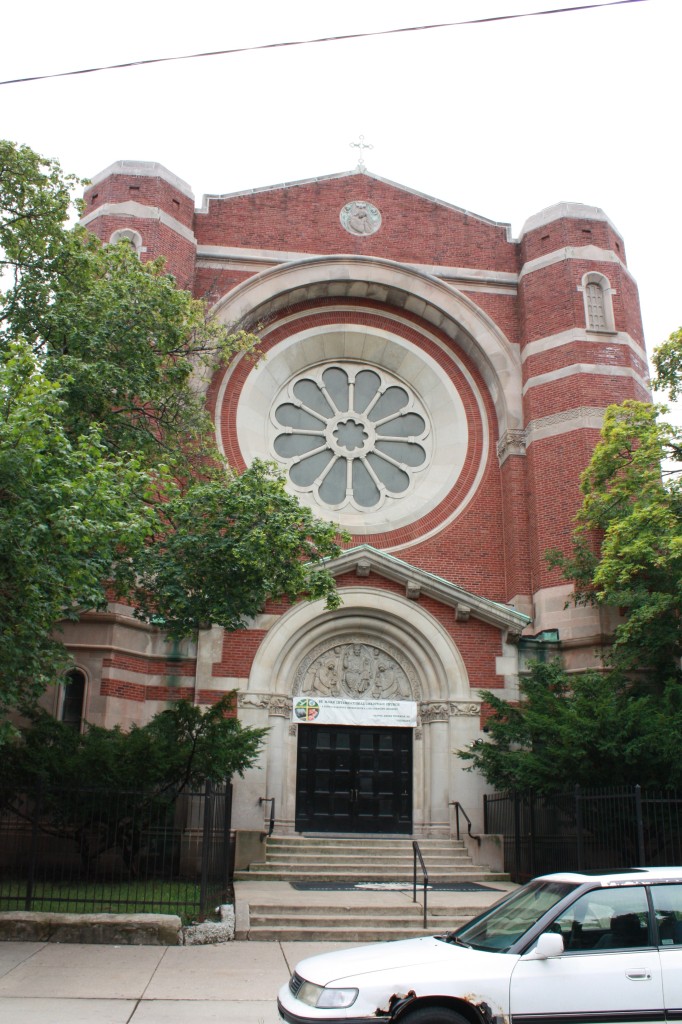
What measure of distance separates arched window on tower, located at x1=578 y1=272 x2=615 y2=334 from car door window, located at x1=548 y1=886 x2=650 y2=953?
51.7 ft

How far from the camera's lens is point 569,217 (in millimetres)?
20969

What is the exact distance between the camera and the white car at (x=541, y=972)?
18.1 ft

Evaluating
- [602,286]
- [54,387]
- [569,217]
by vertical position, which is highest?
[569,217]

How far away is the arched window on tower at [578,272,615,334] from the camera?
2022 cm

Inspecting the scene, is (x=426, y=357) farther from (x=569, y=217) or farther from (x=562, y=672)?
(x=562, y=672)

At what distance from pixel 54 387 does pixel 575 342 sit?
1304 centimetres

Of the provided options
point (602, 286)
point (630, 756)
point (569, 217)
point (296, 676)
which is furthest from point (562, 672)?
point (569, 217)

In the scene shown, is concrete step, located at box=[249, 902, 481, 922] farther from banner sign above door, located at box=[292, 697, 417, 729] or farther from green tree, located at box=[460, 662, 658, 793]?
banner sign above door, located at box=[292, 697, 417, 729]

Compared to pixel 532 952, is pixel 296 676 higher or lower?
higher

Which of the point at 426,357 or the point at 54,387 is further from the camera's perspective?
the point at 426,357

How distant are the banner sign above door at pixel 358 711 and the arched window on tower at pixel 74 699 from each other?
3869mm

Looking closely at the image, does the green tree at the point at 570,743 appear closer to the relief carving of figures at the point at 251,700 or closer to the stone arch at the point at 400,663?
the stone arch at the point at 400,663

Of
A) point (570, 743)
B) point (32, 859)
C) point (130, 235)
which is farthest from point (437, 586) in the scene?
point (130, 235)

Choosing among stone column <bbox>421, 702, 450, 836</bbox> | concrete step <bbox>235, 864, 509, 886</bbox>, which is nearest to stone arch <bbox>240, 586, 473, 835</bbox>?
stone column <bbox>421, 702, 450, 836</bbox>
